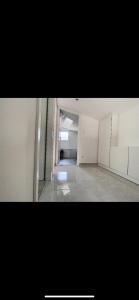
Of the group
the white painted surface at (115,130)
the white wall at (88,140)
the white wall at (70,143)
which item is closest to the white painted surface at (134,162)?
the white painted surface at (115,130)

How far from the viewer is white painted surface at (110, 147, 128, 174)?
5.07 metres

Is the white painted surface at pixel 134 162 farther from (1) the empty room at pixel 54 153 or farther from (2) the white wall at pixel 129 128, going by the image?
(2) the white wall at pixel 129 128

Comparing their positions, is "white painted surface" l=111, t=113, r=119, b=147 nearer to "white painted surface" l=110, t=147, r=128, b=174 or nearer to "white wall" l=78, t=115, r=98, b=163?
"white painted surface" l=110, t=147, r=128, b=174

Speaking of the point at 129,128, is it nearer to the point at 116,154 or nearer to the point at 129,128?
the point at 129,128

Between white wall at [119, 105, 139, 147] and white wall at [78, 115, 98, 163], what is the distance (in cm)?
271

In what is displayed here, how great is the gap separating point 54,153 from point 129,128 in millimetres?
2776

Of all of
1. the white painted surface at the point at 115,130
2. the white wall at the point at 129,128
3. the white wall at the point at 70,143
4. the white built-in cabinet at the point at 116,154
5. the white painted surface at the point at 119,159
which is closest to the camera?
the white built-in cabinet at the point at 116,154

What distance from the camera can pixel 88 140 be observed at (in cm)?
864

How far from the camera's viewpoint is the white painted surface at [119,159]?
16.6ft

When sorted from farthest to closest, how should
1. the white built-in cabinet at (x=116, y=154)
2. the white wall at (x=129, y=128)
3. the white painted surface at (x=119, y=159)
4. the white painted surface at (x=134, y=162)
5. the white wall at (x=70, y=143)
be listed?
the white wall at (x=70, y=143) < the white painted surface at (x=119, y=159) < the white wall at (x=129, y=128) < the white built-in cabinet at (x=116, y=154) < the white painted surface at (x=134, y=162)
